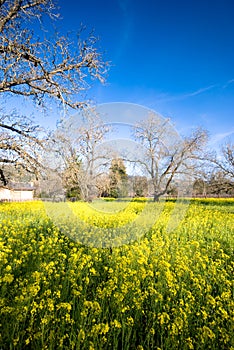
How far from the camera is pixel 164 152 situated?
93.2 ft

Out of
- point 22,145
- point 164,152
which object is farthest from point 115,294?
point 164,152

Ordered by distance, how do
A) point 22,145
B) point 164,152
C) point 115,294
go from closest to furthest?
point 115,294 → point 22,145 → point 164,152

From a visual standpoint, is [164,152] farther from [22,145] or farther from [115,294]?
[115,294]

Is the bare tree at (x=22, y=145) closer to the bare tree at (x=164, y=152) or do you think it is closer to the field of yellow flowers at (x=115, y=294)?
the field of yellow flowers at (x=115, y=294)

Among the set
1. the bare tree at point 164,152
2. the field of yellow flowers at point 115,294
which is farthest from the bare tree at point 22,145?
the bare tree at point 164,152

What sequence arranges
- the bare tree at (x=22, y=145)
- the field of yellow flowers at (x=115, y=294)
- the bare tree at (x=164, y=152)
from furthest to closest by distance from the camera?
the bare tree at (x=164, y=152), the bare tree at (x=22, y=145), the field of yellow flowers at (x=115, y=294)

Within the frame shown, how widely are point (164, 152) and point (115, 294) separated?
26.2 meters

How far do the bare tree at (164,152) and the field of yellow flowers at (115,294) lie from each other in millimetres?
18340

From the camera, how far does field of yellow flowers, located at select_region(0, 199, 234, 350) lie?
101 inches

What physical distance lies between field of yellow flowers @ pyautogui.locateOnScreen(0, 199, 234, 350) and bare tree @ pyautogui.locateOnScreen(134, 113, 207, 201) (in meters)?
18.3

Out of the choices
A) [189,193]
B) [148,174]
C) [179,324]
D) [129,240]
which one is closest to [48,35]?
[129,240]

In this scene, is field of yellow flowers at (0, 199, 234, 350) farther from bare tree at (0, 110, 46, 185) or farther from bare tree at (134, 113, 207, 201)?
bare tree at (134, 113, 207, 201)

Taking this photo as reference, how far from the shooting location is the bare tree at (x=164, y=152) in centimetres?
2731

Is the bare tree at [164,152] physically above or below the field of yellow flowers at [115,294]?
above
